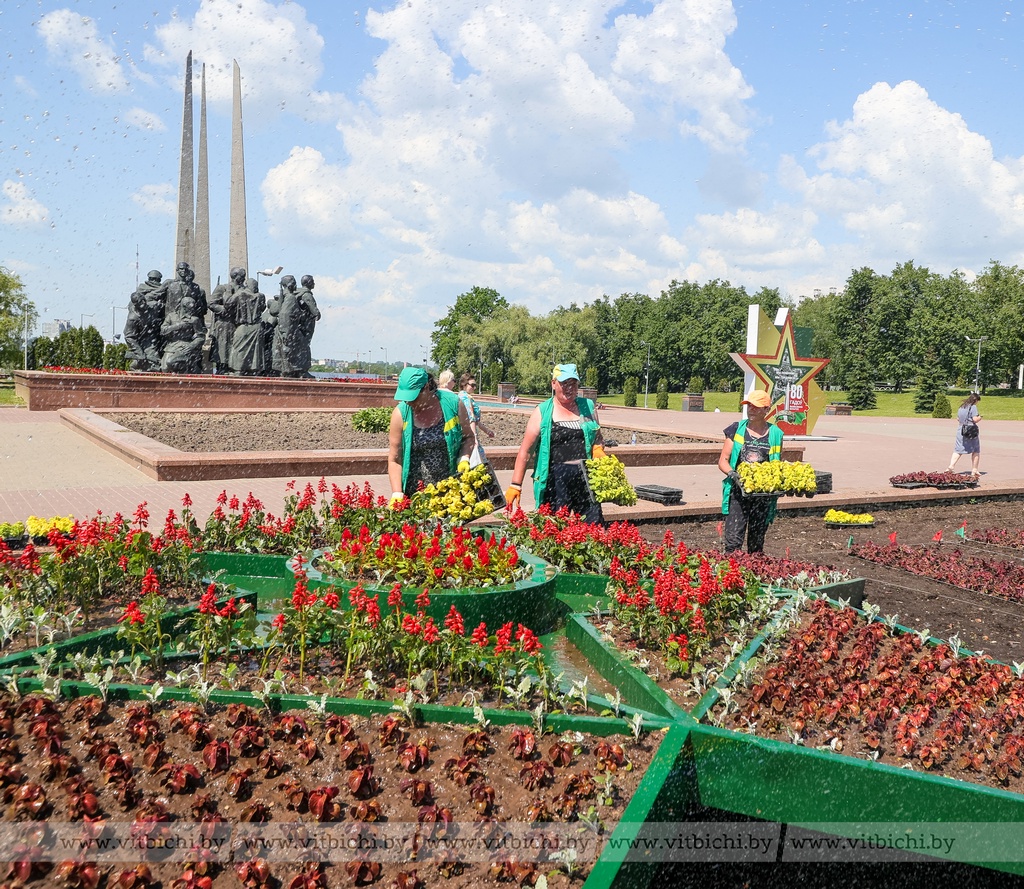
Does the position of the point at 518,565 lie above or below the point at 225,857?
above

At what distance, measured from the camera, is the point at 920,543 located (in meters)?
8.88

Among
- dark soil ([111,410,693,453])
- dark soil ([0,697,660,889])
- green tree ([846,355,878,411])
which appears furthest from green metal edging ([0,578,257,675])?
green tree ([846,355,878,411])

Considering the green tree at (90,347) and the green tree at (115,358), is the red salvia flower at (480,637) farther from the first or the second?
the green tree at (90,347)

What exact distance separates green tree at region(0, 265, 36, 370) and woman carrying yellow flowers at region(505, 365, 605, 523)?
55.7 m

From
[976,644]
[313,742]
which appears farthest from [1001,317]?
[313,742]

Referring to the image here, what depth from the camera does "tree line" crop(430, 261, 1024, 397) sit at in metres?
58.7

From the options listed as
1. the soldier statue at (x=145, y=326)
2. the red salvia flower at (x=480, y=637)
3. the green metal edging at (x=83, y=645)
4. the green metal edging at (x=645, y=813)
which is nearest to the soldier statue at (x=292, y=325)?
the soldier statue at (x=145, y=326)

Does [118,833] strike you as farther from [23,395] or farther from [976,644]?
[23,395]

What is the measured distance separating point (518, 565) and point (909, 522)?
23.5 ft

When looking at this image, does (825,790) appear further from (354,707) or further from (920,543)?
(920,543)

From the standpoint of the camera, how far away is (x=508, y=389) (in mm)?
46312

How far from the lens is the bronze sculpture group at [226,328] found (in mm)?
25797

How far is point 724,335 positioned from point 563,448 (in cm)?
6682

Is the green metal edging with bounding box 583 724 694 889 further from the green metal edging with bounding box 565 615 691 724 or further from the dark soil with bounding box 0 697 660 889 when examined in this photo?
the green metal edging with bounding box 565 615 691 724
